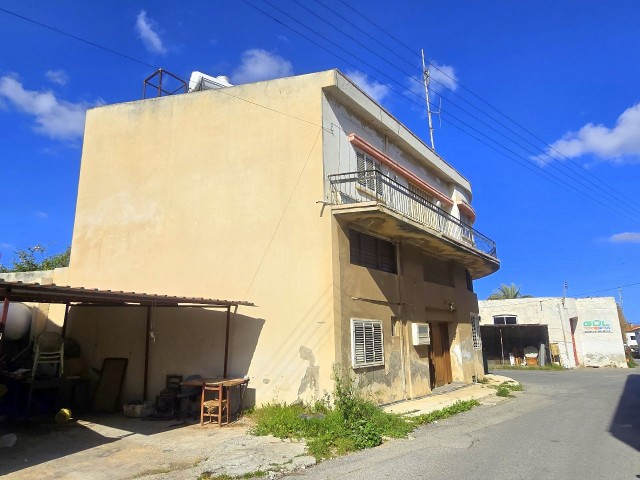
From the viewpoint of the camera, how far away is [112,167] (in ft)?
44.1

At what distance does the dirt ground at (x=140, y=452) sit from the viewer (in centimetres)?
638

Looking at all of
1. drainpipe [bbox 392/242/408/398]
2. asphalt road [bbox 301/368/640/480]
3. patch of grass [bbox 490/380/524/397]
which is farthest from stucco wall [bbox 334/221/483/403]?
asphalt road [bbox 301/368/640/480]

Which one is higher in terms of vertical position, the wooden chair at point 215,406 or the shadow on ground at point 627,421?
the wooden chair at point 215,406

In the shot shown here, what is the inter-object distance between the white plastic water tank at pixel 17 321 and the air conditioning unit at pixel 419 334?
10586 millimetres

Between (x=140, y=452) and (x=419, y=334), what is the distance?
8446mm

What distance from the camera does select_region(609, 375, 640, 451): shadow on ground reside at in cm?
801

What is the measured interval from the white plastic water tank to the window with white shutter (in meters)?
8.58

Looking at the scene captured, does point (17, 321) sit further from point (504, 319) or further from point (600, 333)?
point (600, 333)

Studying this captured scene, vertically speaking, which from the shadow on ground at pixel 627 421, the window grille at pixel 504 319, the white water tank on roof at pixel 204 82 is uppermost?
the white water tank on roof at pixel 204 82

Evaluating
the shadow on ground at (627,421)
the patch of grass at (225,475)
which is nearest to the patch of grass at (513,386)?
the shadow on ground at (627,421)

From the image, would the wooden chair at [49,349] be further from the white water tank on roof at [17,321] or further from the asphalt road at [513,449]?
the asphalt road at [513,449]

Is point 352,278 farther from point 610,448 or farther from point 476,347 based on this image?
point 476,347

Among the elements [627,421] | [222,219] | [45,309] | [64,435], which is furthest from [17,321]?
[627,421]

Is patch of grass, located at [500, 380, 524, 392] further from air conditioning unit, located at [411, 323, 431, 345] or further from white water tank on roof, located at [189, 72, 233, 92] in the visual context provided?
white water tank on roof, located at [189, 72, 233, 92]
